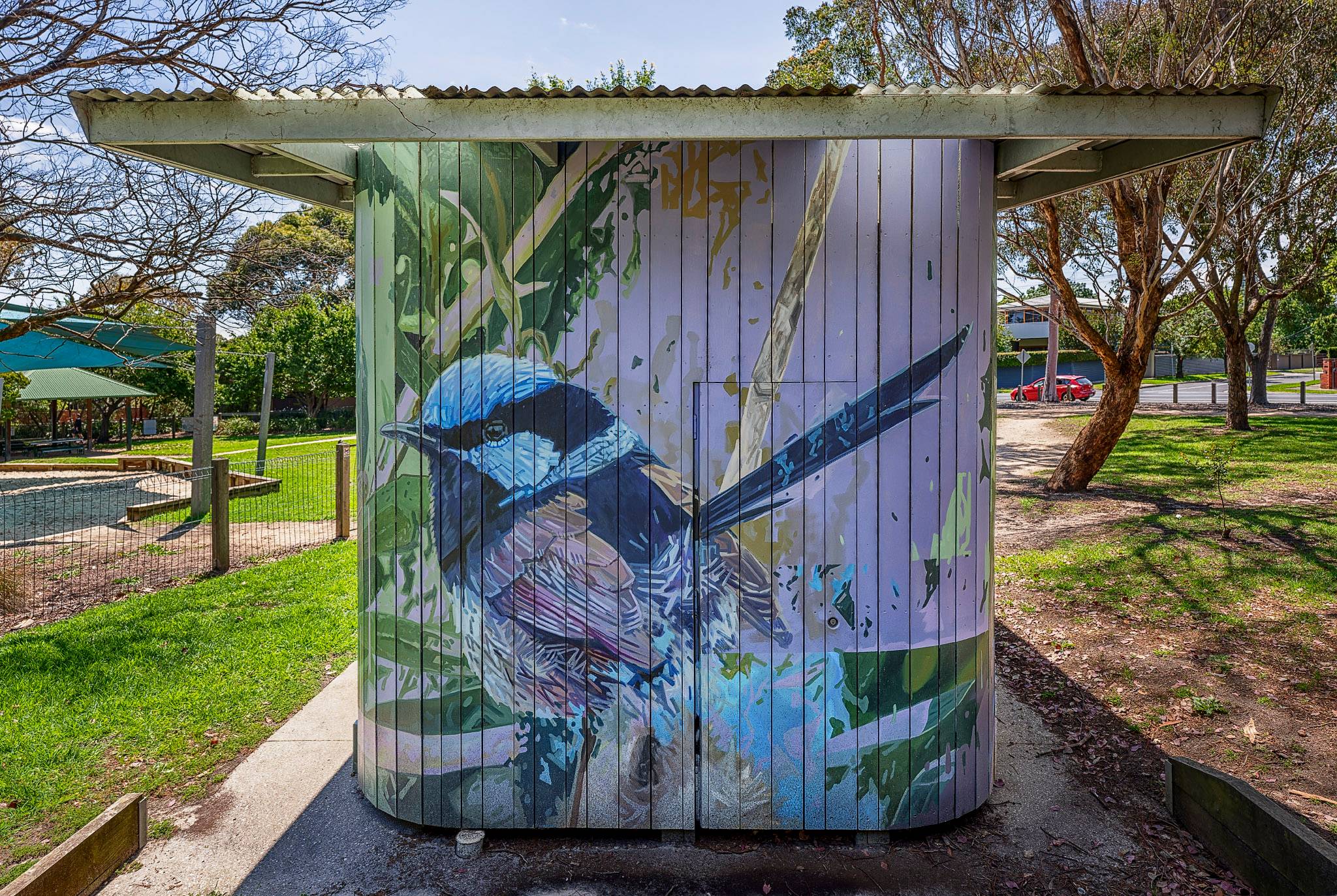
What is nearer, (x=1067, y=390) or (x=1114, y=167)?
(x=1114, y=167)

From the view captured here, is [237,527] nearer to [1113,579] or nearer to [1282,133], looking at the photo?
[1113,579]

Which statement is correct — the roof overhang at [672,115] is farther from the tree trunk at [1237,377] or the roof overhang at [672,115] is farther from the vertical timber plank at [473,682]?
the tree trunk at [1237,377]

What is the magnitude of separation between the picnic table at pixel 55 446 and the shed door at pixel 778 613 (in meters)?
23.9

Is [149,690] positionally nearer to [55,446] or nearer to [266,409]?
[266,409]

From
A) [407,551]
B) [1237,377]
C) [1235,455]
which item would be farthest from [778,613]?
[1237,377]

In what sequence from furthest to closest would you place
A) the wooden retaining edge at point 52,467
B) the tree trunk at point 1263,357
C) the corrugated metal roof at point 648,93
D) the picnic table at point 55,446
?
the tree trunk at point 1263,357 < the picnic table at point 55,446 < the wooden retaining edge at point 52,467 < the corrugated metal roof at point 648,93

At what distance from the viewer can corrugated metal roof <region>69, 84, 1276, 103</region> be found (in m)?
2.65

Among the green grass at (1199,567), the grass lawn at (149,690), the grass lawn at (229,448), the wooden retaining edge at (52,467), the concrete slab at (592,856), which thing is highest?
the grass lawn at (229,448)

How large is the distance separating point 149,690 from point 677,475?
407cm

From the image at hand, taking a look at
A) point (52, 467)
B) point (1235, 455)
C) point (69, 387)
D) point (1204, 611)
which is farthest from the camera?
point (69, 387)

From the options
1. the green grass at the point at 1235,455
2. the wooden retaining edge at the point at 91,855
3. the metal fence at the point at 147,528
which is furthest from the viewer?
the green grass at the point at 1235,455

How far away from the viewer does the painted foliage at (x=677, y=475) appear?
131 inches

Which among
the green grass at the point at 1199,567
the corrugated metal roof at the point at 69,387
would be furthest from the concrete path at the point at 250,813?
the corrugated metal roof at the point at 69,387

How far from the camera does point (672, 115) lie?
269 cm
